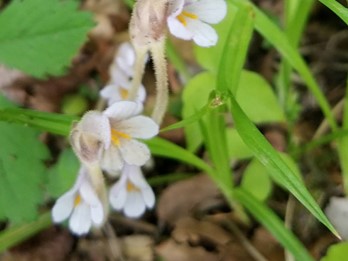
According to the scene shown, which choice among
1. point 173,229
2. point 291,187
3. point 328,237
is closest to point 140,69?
point 291,187

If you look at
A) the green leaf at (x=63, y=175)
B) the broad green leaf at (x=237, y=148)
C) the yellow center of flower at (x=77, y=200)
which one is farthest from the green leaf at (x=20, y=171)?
the broad green leaf at (x=237, y=148)

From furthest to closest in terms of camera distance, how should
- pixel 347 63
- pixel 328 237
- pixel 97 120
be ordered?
1. pixel 347 63
2. pixel 328 237
3. pixel 97 120

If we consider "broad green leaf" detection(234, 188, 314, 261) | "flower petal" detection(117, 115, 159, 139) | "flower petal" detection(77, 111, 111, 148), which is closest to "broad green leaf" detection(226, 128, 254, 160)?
"broad green leaf" detection(234, 188, 314, 261)

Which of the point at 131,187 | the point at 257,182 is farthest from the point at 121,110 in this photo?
the point at 257,182

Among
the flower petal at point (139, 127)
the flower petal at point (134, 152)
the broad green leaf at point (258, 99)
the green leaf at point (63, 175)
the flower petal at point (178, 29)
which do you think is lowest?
the green leaf at point (63, 175)

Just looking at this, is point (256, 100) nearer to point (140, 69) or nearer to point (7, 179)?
point (140, 69)

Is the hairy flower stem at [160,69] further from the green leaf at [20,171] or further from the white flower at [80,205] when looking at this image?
the green leaf at [20,171]

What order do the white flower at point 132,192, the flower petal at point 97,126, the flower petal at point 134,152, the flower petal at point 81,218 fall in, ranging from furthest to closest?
1. the white flower at point 132,192
2. the flower petal at point 81,218
3. the flower petal at point 134,152
4. the flower petal at point 97,126

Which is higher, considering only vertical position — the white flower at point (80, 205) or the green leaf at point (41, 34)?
the green leaf at point (41, 34)
